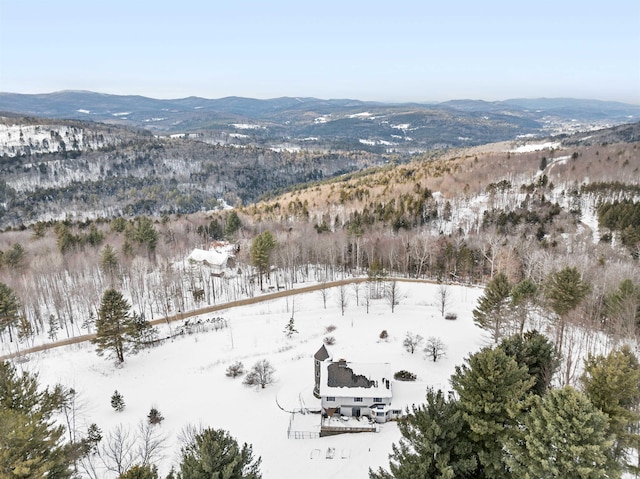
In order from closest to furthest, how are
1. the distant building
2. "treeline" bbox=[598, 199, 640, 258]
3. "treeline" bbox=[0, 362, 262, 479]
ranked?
"treeline" bbox=[0, 362, 262, 479] → "treeline" bbox=[598, 199, 640, 258] → the distant building

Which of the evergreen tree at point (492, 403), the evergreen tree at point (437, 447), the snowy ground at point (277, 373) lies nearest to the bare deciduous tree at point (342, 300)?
the snowy ground at point (277, 373)

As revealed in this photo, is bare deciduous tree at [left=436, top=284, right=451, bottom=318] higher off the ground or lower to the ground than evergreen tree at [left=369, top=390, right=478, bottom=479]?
lower

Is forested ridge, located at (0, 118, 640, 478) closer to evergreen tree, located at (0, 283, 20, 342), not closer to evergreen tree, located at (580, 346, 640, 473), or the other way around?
evergreen tree, located at (580, 346, 640, 473)

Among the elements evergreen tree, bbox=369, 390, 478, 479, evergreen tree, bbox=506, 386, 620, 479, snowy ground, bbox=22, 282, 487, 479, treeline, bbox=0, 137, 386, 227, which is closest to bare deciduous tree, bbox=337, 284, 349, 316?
snowy ground, bbox=22, 282, 487, 479

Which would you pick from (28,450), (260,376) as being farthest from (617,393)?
(260,376)

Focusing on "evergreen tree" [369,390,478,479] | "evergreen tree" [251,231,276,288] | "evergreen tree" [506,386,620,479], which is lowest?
"evergreen tree" [251,231,276,288]

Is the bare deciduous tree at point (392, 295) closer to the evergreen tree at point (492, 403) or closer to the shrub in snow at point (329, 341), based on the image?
the shrub in snow at point (329, 341)
